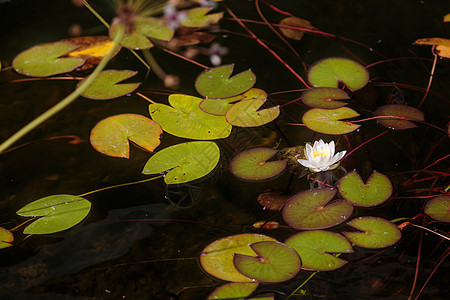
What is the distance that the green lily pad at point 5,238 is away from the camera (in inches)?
58.1

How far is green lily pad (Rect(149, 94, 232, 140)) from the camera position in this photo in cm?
→ 180

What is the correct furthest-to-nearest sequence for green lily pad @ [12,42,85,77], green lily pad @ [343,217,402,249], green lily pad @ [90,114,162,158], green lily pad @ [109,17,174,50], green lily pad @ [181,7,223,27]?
1. green lily pad @ [181,7,223,27]
2. green lily pad @ [109,17,174,50]
3. green lily pad @ [12,42,85,77]
4. green lily pad @ [90,114,162,158]
5. green lily pad @ [343,217,402,249]

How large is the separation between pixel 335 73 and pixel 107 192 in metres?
1.11

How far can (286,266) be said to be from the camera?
134cm

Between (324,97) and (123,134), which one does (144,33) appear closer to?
(123,134)

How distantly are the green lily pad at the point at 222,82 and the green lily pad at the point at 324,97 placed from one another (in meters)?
0.25

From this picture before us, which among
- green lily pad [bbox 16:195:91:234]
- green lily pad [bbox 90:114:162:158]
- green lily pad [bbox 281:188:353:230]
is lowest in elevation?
green lily pad [bbox 281:188:353:230]

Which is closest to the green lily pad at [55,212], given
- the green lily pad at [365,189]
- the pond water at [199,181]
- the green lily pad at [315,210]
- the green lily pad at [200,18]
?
the pond water at [199,181]

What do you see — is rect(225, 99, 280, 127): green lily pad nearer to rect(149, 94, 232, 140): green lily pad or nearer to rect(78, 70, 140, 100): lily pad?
rect(149, 94, 232, 140): green lily pad

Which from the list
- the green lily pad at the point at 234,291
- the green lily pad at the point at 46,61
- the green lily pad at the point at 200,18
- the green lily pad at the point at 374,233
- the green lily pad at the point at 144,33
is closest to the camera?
the green lily pad at the point at 234,291

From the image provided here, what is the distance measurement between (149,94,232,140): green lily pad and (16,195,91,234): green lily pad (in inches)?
18.2

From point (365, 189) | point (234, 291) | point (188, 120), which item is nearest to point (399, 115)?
point (365, 189)

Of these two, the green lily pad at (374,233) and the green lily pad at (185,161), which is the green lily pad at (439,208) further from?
the green lily pad at (185,161)

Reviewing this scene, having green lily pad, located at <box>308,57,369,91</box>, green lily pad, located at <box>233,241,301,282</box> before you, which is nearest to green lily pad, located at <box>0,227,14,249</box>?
green lily pad, located at <box>233,241,301,282</box>
